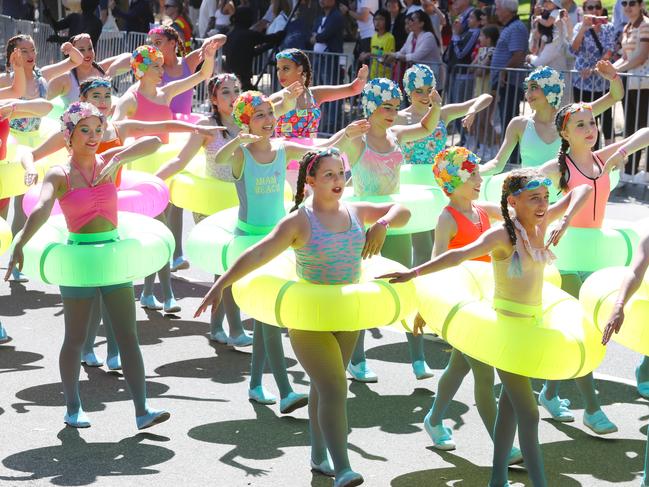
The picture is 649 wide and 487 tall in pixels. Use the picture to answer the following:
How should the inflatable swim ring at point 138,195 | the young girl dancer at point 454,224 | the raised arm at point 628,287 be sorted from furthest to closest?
1. the inflatable swim ring at point 138,195
2. the young girl dancer at point 454,224
3. the raised arm at point 628,287

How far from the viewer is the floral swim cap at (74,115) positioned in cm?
709

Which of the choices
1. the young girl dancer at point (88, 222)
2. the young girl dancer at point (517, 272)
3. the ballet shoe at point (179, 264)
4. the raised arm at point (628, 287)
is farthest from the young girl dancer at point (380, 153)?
the ballet shoe at point (179, 264)

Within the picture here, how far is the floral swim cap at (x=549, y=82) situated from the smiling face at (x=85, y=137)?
3.61 m

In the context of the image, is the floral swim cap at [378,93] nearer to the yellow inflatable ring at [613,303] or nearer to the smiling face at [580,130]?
the smiling face at [580,130]

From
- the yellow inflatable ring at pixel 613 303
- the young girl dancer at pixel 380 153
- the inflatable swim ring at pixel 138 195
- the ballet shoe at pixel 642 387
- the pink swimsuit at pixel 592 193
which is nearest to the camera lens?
the yellow inflatable ring at pixel 613 303

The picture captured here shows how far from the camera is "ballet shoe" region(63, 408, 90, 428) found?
23.8 feet

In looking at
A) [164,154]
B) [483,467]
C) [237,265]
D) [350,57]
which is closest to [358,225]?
[237,265]

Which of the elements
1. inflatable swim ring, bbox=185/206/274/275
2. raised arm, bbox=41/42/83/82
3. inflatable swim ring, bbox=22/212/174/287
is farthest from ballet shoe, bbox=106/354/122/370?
raised arm, bbox=41/42/83/82

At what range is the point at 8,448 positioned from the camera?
691 centimetres

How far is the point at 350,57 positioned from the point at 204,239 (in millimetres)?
8427

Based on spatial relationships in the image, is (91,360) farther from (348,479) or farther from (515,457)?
(515,457)

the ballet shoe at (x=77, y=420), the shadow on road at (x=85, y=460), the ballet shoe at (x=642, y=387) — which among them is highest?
the ballet shoe at (x=642, y=387)

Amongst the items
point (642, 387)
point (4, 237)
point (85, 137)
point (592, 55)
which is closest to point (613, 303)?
point (642, 387)

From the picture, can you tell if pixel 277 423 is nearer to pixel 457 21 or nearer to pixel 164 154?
pixel 164 154
